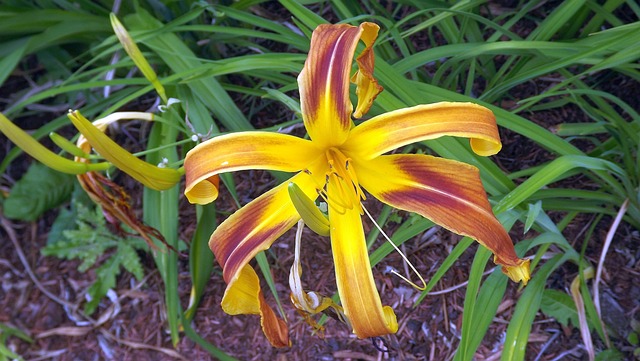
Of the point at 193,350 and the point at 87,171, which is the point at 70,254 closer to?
the point at 193,350

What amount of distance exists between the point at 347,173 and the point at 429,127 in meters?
0.18

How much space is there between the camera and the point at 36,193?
2.09 metres

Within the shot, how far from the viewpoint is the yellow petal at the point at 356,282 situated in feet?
3.42

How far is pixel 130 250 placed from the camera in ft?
6.34

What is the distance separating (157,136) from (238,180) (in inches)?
12.9

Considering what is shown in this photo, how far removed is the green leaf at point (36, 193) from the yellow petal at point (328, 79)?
132 centimetres

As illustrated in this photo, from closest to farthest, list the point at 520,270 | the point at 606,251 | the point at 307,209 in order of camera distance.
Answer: the point at 307,209, the point at 520,270, the point at 606,251

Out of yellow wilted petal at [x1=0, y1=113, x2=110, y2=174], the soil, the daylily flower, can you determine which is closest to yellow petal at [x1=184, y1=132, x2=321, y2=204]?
the daylily flower

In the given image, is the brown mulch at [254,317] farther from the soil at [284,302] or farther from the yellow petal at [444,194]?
the yellow petal at [444,194]

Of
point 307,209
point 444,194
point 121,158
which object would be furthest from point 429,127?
point 121,158

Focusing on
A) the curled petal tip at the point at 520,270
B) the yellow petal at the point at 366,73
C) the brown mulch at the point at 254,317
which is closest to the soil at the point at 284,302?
the brown mulch at the point at 254,317

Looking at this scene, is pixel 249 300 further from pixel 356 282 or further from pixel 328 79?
pixel 328 79

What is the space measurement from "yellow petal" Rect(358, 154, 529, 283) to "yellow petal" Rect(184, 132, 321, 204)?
123 millimetres

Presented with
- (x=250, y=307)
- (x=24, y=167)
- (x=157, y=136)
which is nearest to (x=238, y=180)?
(x=157, y=136)
